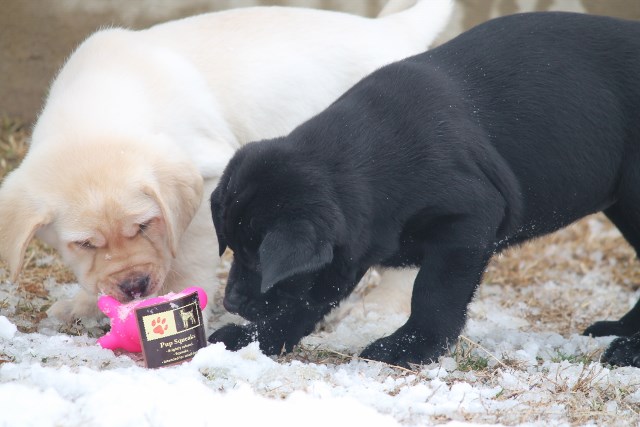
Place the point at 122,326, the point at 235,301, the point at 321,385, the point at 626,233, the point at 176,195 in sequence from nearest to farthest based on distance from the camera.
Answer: the point at 321,385
the point at 235,301
the point at 122,326
the point at 176,195
the point at 626,233

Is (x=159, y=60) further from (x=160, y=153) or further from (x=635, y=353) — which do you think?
(x=635, y=353)

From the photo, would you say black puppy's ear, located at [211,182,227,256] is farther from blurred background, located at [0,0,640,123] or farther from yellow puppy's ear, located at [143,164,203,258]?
blurred background, located at [0,0,640,123]

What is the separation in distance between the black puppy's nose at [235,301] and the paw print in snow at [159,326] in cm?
26

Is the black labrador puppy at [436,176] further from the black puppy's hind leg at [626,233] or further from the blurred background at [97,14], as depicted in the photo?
the blurred background at [97,14]

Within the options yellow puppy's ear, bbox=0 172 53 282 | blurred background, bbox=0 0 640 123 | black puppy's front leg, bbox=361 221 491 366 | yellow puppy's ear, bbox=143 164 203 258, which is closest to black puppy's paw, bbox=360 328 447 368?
black puppy's front leg, bbox=361 221 491 366

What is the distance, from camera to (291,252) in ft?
10.3

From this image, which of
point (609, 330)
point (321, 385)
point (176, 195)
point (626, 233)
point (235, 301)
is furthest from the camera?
point (609, 330)

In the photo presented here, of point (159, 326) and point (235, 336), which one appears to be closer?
point (159, 326)

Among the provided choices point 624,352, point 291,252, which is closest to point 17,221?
point 291,252

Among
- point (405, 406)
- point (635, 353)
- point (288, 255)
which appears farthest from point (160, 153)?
point (635, 353)

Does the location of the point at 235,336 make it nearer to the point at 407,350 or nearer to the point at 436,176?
the point at 407,350

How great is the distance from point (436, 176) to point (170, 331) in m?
1.18

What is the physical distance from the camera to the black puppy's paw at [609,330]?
174 inches

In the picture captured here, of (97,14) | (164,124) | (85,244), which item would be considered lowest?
(85,244)
